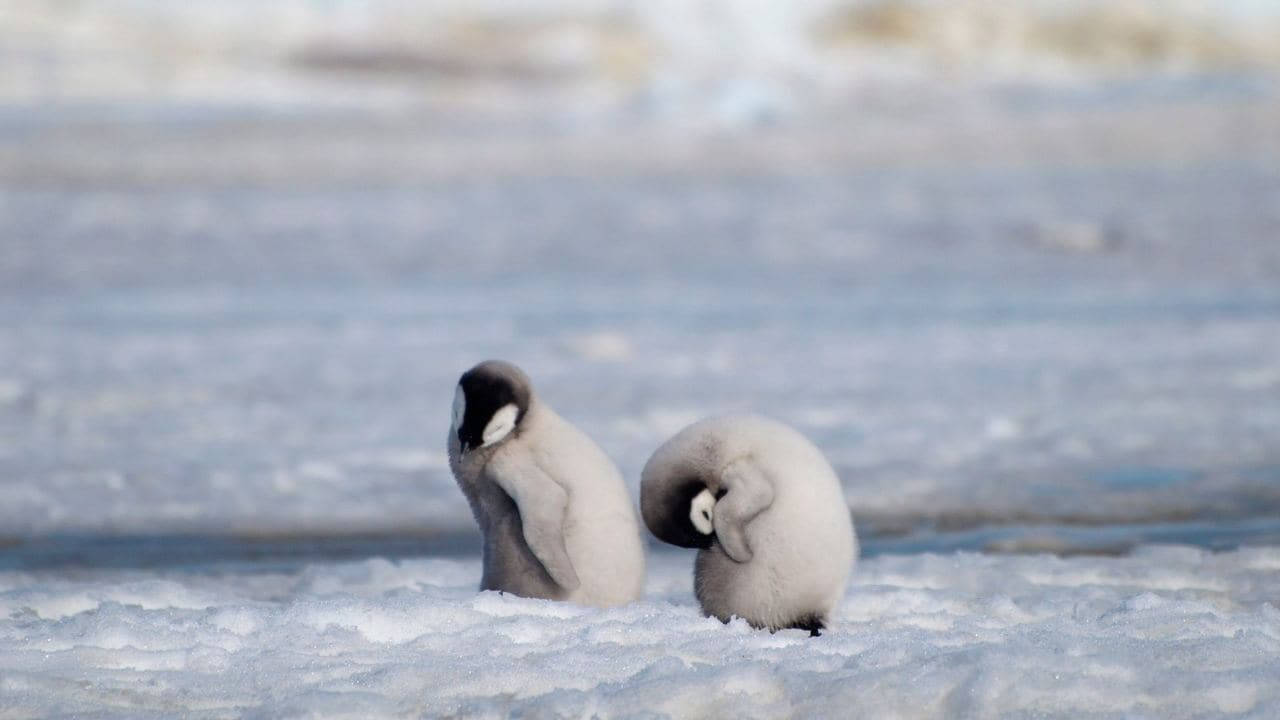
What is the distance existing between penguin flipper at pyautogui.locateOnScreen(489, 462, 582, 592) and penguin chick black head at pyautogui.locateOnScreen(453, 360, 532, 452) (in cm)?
10

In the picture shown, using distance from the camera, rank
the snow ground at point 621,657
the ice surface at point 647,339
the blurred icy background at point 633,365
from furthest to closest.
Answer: the ice surface at point 647,339 → the blurred icy background at point 633,365 → the snow ground at point 621,657

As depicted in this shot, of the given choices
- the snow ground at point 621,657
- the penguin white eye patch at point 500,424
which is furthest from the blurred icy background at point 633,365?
the penguin white eye patch at point 500,424

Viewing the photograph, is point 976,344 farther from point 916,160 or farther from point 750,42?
point 750,42

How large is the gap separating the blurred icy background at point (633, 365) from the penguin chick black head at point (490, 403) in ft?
1.05

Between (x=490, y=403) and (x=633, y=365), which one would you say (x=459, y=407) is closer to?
(x=490, y=403)

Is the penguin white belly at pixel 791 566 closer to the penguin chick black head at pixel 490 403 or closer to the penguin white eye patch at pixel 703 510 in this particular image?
the penguin white eye patch at pixel 703 510

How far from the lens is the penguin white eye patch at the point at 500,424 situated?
307 centimetres

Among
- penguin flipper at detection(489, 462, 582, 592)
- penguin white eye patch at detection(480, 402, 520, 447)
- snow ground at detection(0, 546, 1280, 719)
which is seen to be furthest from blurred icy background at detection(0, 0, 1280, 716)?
penguin white eye patch at detection(480, 402, 520, 447)

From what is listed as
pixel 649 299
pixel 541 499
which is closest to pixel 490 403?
pixel 541 499

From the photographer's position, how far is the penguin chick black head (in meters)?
3.07

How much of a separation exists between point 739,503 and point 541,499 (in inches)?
14.4

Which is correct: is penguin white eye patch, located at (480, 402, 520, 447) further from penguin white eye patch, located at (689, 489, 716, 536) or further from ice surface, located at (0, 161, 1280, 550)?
ice surface, located at (0, 161, 1280, 550)

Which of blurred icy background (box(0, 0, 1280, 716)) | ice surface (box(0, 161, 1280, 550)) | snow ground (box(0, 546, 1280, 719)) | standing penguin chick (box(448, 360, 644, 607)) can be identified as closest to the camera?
snow ground (box(0, 546, 1280, 719))

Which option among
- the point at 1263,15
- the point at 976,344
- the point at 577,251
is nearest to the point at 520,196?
the point at 577,251
